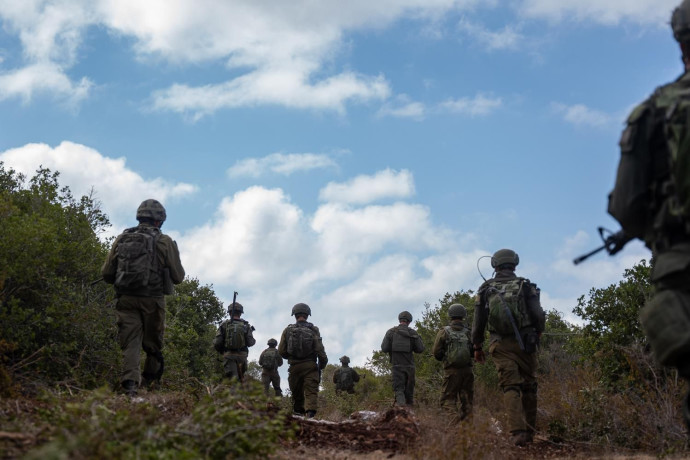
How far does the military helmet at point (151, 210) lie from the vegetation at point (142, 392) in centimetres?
108

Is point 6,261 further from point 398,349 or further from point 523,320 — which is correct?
point 398,349

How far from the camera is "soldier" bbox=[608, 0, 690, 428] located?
10.9 feet

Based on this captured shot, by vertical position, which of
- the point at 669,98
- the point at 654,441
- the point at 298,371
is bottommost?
the point at 654,441

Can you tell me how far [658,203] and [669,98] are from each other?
524mm

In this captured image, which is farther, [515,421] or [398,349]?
[398,349]

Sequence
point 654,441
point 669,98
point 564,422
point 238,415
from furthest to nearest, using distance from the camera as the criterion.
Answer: point 564,422, point 654,441, point 238,415, point 669,98

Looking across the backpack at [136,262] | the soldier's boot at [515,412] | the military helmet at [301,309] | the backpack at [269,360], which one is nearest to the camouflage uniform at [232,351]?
the military helmet at [301,309]

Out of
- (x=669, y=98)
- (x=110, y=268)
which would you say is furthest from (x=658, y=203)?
(x=110, y=268)

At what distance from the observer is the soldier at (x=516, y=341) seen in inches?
296

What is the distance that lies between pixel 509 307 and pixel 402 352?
6580 millimetres

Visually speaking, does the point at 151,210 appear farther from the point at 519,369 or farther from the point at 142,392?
the point at 519,369

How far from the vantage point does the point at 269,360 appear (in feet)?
63.0

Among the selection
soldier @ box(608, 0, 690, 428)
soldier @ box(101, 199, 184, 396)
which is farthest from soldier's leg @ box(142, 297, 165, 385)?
soldier @ box(608, 0, 690, 428)

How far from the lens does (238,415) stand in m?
4.14
